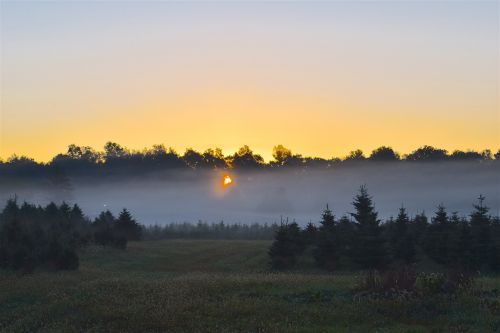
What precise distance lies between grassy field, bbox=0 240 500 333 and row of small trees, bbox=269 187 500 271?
1473 cm

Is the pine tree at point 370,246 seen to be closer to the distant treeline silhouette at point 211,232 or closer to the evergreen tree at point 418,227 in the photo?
the evergreen tree at point 418,227

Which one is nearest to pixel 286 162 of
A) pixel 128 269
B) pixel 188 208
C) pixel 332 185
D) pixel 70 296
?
pixel 332 185

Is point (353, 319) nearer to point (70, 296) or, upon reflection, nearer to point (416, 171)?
point (70, 296)

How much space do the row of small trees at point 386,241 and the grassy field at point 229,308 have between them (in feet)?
48.3

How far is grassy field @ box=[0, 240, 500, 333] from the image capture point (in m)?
20.2

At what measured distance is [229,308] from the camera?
22.6 m

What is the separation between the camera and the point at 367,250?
43.5m

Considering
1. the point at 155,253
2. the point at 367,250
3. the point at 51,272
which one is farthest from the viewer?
the point at 155,253

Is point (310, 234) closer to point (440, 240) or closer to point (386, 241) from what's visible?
point (386, 241)

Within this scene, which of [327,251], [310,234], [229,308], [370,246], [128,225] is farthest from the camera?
[128,225]

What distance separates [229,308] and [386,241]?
79.2 feet

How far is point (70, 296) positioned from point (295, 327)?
475 inches

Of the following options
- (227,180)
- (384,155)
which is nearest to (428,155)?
(384,155)

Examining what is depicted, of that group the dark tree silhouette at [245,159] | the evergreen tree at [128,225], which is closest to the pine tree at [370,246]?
the evergreen tree at [128,225]
